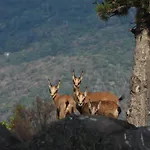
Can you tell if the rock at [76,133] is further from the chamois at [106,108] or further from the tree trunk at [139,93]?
the chamois at [106,108]

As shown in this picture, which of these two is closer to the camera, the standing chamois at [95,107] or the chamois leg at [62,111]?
the standing chamois at [95,107]

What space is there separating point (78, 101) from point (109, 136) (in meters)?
10.6

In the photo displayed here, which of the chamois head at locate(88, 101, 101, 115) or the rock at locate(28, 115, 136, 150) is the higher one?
the rock at locate(28, 115, 136, 150)

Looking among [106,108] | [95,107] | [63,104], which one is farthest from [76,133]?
[106,108]

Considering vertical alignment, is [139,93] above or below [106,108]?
above

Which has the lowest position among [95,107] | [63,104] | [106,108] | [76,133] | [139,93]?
[106,108]

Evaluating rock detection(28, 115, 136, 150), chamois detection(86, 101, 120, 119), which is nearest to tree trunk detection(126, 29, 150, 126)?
chamois detection(86, 101, 120, 119)

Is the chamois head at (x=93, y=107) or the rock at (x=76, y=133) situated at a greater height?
the rock at (x=76, y=133)

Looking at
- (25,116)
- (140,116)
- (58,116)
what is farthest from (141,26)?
(25,116)

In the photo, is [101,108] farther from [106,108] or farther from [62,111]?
[62,111]

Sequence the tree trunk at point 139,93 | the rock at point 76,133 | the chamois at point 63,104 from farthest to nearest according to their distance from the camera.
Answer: the chamois at point 63,104, the tree trunk at point 139,93, the rock at point 76,133

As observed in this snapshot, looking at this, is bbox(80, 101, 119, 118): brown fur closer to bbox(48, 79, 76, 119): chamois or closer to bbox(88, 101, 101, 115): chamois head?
bbox(88, 101, 101, 115): chamois head

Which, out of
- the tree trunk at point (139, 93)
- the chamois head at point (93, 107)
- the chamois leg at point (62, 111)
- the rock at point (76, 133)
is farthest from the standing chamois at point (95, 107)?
the rock at point (76, 133)

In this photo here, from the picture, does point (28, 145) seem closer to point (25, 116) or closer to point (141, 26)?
point (141, 26)
